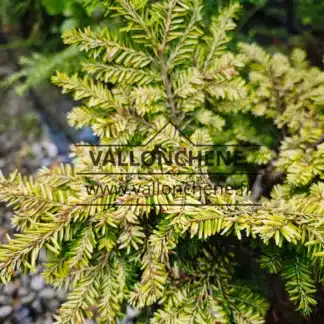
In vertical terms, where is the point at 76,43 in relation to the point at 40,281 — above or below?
above

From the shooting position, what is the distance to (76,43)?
42.9 inches

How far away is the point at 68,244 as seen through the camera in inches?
41.4

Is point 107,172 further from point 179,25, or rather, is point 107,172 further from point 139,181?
point 179,25

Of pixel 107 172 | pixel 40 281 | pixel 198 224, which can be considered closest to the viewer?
pixel 198 224

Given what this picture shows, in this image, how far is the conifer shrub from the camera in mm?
946

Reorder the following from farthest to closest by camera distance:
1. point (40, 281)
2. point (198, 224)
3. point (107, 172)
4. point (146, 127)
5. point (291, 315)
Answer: point (40, 281), point (291, 315), point (146, 127), point (107, 172), point (198, 224)

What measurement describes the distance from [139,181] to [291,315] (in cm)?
74

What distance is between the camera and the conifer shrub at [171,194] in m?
0.95

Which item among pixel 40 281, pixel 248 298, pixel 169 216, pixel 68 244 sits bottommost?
pixel 40 281

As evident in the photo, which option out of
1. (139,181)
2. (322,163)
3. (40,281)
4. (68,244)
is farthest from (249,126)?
(40,281)

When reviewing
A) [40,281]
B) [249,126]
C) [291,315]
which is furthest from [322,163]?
[40,281]

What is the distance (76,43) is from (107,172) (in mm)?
362

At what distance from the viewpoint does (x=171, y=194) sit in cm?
98

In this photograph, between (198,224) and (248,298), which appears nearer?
(198,224)
